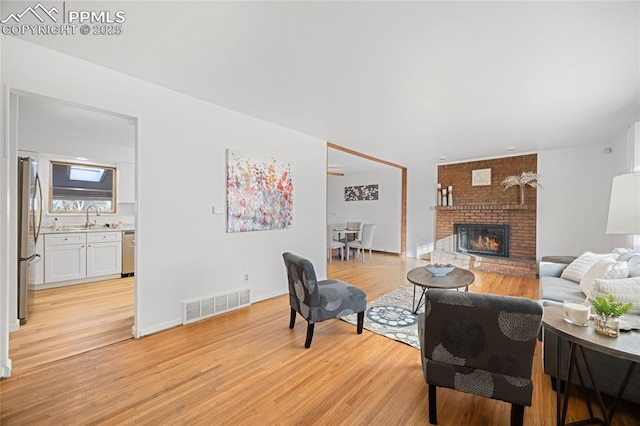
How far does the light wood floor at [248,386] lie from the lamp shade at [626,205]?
44.0 inches

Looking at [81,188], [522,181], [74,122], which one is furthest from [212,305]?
[522,181]

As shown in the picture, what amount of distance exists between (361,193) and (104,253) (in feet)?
21.1

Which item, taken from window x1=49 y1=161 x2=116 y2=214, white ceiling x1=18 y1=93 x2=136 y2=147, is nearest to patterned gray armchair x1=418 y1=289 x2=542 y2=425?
white ceiling x1=18 y1=93 x2=136 y2=147

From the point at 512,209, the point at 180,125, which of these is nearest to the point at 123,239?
the point at 180,125

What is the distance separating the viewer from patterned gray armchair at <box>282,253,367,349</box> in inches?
93.4

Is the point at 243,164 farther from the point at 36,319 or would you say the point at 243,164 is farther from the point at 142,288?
the point at 36,319

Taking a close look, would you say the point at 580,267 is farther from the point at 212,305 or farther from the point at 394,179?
the point at 394,179

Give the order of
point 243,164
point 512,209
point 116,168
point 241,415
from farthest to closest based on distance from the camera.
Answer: point 512,209 → point 116,168 → point 243,164 → point 241,415

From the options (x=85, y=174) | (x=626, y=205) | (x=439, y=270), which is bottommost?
(x=439, y=270)

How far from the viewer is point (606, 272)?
231 centimetres

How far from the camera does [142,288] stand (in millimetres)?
2570

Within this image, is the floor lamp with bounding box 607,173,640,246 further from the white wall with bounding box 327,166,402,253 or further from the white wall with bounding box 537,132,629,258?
the white wall with bounding box 327,166,402,253

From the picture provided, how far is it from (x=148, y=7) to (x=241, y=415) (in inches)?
101

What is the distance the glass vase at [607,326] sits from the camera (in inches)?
52.1
